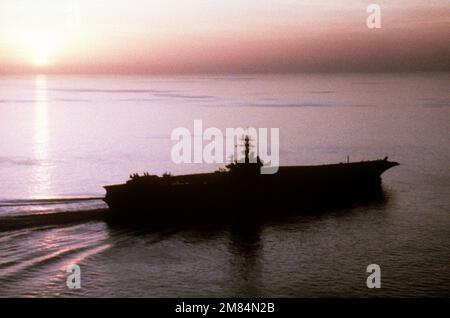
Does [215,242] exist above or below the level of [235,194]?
below

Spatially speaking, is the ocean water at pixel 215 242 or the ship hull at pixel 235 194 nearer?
the ocean water at pixel 215 242

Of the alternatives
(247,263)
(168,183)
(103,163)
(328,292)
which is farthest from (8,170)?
(328,292)

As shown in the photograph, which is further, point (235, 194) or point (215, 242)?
point (235, 194)

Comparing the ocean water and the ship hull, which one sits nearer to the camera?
the ocean water

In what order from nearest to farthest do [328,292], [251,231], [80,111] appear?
[328,292], [251,231], [80,111]

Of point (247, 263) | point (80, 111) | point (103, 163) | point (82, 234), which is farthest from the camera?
point (80, 111)
